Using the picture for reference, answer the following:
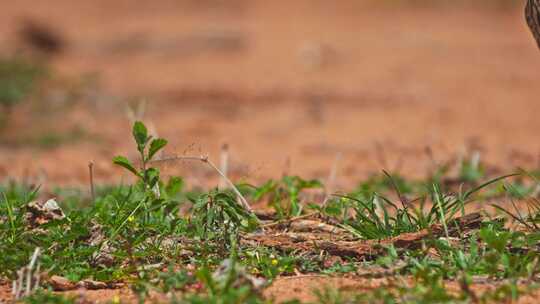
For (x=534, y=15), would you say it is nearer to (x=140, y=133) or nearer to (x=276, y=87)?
(x=140, y=133)

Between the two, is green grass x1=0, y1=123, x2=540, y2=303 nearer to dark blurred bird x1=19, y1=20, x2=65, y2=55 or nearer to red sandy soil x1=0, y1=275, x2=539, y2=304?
red sandy soil x1=0, y1=275, x2=539, y2=304

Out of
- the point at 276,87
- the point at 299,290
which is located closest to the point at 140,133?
the point at 299,290

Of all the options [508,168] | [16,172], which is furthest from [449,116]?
[16,172]

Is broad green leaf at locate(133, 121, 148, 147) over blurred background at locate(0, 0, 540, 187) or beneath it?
beneath

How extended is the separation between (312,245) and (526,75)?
800 centimetres

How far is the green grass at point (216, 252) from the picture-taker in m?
2.57

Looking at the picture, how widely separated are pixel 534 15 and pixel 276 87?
6840 millimetres

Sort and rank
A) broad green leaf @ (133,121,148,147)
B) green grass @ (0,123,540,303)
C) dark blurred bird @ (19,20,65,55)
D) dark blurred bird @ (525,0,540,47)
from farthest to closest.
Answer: dark blurred bird @ (19,20,65,55) < dark blurred bird @ (525,0,540,47) < broad green leaf @ (133,121,148,147) < green grass @ (0,123,540,303)

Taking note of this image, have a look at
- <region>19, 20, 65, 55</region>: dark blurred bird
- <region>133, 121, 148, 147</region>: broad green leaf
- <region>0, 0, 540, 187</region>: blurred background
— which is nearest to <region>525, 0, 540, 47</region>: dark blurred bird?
<region>0, 0, 540, 187</region>: blurred background

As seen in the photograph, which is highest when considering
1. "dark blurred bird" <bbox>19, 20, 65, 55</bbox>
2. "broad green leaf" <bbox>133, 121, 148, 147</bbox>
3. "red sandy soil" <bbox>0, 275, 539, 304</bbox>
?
"dark blurred bird" <bbox>19, 20, 65, 55</bbox>

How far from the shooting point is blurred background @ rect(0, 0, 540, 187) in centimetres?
671

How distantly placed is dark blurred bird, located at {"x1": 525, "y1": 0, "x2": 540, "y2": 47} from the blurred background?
4.03 feet

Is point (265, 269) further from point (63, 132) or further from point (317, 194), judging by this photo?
point (63, 132)

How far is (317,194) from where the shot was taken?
432 centimetres
